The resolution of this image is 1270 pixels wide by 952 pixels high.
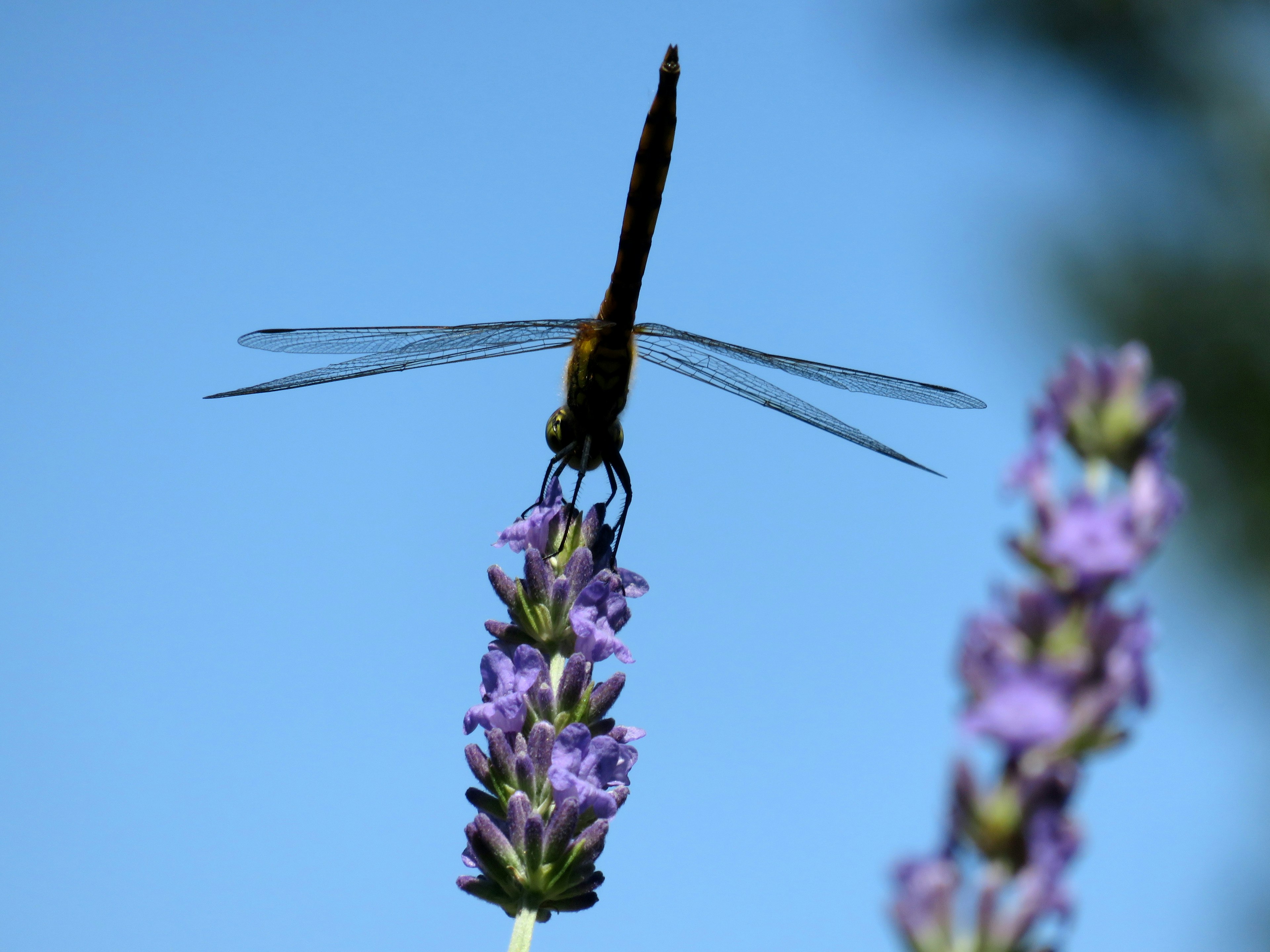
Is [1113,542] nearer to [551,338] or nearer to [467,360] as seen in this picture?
[551,338]

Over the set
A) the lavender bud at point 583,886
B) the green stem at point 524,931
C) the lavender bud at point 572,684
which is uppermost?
the lavender bud at point 572,684

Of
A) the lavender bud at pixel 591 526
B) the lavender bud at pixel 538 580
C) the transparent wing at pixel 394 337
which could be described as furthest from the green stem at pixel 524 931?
the transparent wing at pixel 394 337

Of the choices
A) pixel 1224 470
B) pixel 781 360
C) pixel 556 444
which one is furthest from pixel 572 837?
pixel 1224 470

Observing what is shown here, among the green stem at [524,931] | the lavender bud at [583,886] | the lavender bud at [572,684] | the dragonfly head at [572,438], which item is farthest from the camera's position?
the dragonfly head at [572,438]

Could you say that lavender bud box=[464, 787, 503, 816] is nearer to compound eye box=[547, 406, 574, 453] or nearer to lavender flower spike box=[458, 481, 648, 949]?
lavender flower spike box=[458, 481, 648, 949]

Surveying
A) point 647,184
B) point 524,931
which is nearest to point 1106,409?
point 524,931

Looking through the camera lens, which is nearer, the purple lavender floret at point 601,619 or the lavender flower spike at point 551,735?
the lavender flower spike at point 551,735

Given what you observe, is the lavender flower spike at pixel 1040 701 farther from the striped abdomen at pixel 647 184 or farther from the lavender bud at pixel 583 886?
the striped abdomen at pixel 647 184

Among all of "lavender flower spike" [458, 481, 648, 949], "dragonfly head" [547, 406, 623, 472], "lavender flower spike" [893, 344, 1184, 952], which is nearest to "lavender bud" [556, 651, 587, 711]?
"lavender flower spike" [458, 481, 648, 949]
